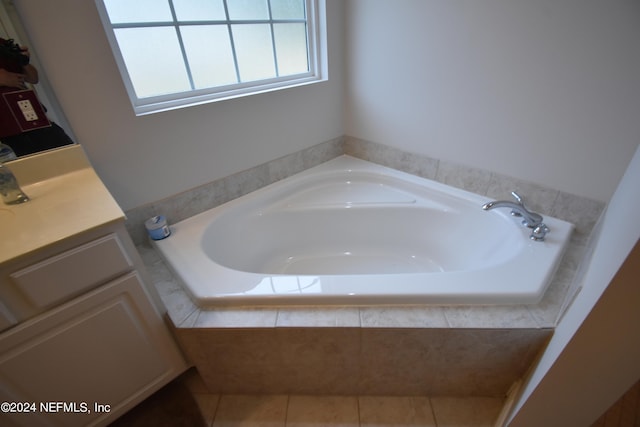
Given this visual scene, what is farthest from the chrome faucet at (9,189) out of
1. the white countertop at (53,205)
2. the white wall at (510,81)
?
the white wall at (510,81)

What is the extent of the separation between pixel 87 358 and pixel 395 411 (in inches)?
44.7

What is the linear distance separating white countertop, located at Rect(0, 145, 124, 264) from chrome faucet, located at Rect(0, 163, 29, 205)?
0.02 m

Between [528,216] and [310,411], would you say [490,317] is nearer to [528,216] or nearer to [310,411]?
[528,216]

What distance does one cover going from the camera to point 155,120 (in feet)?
4.09

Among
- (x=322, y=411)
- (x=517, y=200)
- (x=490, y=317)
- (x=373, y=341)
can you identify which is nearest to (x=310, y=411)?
(x=322, y=411)

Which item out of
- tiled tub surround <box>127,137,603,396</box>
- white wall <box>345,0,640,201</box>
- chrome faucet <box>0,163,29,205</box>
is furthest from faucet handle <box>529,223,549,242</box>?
chrome faucet <box>0,163,29,205</box>

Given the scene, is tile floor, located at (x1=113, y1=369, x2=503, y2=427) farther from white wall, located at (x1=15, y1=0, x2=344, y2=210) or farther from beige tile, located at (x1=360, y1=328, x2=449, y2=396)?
white wall, located at (x1=15, y1=0, x2=344, y2=210)

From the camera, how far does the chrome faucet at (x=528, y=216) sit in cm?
124

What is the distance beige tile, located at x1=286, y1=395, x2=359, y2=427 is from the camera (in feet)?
3.84

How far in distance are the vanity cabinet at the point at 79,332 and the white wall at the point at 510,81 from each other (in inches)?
59.1

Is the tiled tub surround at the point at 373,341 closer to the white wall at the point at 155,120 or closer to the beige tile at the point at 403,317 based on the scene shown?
the beige tile at the point at 403,317

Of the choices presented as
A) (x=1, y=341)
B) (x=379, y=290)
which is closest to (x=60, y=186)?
(x=1, y=341)

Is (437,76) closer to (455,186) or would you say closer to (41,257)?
(455,186)

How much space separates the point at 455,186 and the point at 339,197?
66 centimetres
